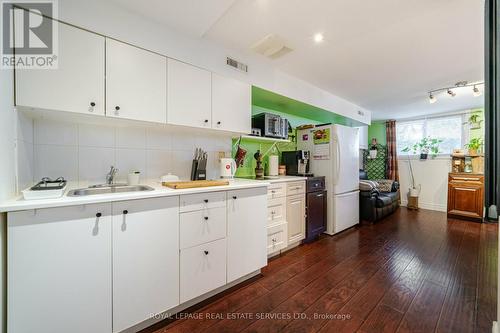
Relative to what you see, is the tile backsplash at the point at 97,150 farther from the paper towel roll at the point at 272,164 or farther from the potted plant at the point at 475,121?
the potted plant at the point at 475,121

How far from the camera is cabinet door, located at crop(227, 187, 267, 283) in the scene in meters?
1.75

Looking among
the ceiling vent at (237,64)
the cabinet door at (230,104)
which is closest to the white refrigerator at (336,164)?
the cabinet door at (230,104)


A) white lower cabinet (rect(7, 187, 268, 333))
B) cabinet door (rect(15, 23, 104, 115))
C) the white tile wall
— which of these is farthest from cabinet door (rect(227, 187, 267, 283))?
the white tile wall

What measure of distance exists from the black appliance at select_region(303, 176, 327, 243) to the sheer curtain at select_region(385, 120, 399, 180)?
11.1 ft

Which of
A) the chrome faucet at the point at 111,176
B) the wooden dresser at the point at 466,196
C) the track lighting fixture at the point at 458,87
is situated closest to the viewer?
the chrome faucet at the point at 111,176

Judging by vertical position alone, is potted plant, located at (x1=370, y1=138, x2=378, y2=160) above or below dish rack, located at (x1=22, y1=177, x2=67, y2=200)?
above

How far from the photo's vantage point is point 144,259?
4.30 feet

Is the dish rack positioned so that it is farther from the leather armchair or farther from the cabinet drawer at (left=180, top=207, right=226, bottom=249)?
the leather armchair

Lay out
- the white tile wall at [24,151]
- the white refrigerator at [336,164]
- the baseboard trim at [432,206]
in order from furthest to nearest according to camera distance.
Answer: the baseboard trim at [432,206]
the white refrigerator at [336,164]
the white tile wall at [24,151]

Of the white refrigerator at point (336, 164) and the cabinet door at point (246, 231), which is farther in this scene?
the white refrigerator at point (336, 164)

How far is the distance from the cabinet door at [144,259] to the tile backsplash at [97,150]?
0.63m

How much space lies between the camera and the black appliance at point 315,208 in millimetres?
2742

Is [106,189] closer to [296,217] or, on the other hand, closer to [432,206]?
[296,217]

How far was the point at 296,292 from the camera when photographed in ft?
5.74
